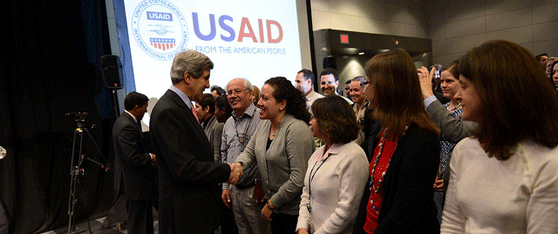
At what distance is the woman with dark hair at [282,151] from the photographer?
2.13 meters

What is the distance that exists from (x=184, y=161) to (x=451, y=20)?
12.0 meters

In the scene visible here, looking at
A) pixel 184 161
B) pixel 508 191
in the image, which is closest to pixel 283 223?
pixel 184 161

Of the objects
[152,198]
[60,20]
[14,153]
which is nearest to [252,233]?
[152,198]

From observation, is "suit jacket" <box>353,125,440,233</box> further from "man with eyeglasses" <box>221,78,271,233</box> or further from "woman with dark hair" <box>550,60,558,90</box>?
"woman with dark hair" <box>550,60,558,90</box>

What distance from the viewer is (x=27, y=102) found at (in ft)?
14.6

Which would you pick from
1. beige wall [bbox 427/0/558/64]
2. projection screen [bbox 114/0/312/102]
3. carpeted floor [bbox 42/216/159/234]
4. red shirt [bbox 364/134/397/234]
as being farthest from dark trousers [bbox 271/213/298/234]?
beige wall [bbox 427/0/558/64]

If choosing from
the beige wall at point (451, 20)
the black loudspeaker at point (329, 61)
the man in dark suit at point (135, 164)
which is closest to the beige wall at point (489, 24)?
the beige wall at point (451, 20)

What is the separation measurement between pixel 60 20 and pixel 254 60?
254 centimetres

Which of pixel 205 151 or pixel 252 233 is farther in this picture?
pixel 252 233

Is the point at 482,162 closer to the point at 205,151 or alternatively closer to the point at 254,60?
the point at 205,151

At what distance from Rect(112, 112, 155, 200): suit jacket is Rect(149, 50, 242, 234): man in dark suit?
5.25 feet

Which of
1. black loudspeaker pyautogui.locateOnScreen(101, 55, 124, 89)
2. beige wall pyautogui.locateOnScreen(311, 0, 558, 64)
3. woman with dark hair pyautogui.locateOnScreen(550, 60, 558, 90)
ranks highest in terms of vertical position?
beige wall pyautogui.locateOnScreen(311, 0, 558, 64)

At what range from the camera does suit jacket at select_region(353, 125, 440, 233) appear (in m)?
1.22

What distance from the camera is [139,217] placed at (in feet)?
11.9
